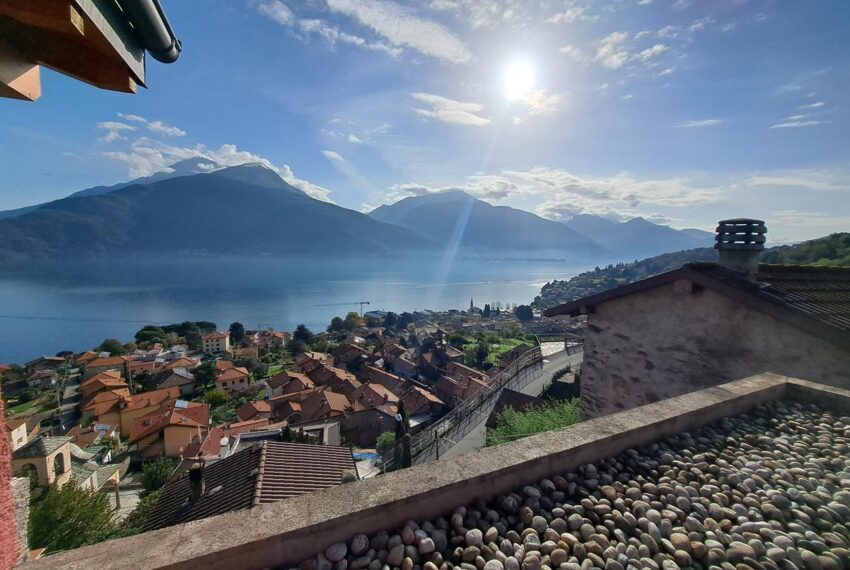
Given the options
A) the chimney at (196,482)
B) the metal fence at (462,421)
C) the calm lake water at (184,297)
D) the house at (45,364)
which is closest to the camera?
the chimney at (196,482)

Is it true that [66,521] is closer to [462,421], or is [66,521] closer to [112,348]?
[462,421]

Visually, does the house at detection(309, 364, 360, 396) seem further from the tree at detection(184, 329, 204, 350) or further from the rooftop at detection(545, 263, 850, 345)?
the rooftop at detection(545, 263, 850, 345)

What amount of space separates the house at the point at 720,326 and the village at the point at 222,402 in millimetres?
4585

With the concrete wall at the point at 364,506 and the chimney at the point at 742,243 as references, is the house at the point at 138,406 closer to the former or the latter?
the concrete wall at the point at 364,506

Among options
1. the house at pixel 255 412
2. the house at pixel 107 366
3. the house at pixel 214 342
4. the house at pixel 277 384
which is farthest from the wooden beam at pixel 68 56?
the house at pixel 214 342

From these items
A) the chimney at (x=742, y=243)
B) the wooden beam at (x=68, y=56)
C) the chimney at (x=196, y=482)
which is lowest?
the chimney at (x=196, y=482)

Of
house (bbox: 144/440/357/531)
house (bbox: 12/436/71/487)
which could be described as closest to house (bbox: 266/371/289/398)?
house (bbox: 12/436/71/487)

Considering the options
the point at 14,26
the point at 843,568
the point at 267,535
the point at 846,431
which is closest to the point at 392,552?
the point at 267,535

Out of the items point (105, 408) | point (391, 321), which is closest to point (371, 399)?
point (105, 408)

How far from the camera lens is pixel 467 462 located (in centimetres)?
217

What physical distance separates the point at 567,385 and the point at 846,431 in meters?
9.45

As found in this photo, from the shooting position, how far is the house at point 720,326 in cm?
411

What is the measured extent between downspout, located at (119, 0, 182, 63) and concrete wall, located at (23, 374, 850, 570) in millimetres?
2144

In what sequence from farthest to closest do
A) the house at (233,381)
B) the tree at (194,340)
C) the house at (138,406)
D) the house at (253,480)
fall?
the tree at (194,340) → the house at (233,381) → the house at (138,406) → the house at (253,480)
